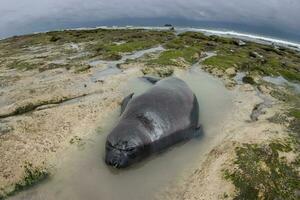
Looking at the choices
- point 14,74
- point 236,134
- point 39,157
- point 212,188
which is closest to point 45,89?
point 14,74

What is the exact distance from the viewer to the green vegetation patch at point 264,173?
10727 mm

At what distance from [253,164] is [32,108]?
894cm

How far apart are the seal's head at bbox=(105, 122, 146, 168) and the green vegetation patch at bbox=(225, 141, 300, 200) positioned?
2635mm

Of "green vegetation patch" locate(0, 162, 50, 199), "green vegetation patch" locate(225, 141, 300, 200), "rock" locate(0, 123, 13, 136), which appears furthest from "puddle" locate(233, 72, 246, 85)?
"green vegetation patch" locate(0, 162, 50, 199)

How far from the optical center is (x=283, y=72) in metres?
27.0

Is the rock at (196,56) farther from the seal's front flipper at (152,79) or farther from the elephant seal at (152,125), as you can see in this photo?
the elephant seal at (152,125)

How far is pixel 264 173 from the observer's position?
37.9 feet

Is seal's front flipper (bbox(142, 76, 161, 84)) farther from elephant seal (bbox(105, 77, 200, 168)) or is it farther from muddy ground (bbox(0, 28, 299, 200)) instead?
elephant seal (bbox(105, 77, 200, 168))

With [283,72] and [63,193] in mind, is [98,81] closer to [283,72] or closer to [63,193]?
[63,193]

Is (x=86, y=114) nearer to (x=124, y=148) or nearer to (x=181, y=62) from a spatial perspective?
(x=124, y=148)

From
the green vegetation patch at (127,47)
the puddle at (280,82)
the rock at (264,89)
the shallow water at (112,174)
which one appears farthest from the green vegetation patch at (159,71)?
the shallow water at (112,174)

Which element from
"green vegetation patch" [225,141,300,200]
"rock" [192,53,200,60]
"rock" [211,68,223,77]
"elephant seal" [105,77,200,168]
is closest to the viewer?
"green vegetation patch" [225,141,300,200]

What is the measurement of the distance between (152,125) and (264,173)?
12.0 feet

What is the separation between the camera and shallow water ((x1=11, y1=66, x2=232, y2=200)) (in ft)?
33.9
